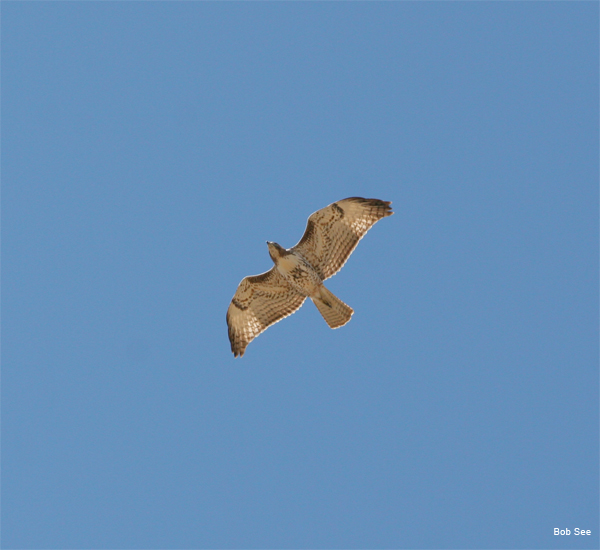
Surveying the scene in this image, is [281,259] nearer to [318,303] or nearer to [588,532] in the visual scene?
[318,303]

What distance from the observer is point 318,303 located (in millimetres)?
14141

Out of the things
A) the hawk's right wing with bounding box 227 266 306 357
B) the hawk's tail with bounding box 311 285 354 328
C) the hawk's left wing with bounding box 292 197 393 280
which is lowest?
the hawk's tail with bounding box 311 285 354 328

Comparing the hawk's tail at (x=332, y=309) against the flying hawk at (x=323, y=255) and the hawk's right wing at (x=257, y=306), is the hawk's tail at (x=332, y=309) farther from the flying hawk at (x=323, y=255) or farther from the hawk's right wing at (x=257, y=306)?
the hawk's right wing at (x=257, y=306)

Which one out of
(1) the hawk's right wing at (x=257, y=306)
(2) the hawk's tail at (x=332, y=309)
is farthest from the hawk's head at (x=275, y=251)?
(2) the hawk's tail at (x=332, y=309)

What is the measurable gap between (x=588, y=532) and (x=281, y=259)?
7.78 metres

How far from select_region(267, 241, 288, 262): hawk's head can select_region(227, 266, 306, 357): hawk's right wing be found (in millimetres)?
568

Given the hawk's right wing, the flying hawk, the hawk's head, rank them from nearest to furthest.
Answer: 1. the hawk's head
2. the flying hawk
3. the hawk's right wing

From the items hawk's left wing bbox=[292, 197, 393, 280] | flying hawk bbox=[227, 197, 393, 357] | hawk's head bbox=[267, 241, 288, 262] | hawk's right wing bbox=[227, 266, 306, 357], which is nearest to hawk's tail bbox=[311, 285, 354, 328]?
flying hawk bbox=[227, 197, 393, 357]

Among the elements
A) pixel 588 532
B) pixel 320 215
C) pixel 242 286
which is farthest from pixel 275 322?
pixel 588 532

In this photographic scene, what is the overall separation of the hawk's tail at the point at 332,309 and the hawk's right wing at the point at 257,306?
647mm

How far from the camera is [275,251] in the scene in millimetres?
13766

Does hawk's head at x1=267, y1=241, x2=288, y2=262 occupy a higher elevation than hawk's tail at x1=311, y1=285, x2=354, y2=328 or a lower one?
higher

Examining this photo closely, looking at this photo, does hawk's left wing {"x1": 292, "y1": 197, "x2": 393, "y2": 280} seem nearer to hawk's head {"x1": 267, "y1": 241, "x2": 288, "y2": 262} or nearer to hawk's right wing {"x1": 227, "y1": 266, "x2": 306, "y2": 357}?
hawk's head {"x1": 267, "y1": 241, "x2": 288, "y2": 262}

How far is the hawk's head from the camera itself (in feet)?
45.1
